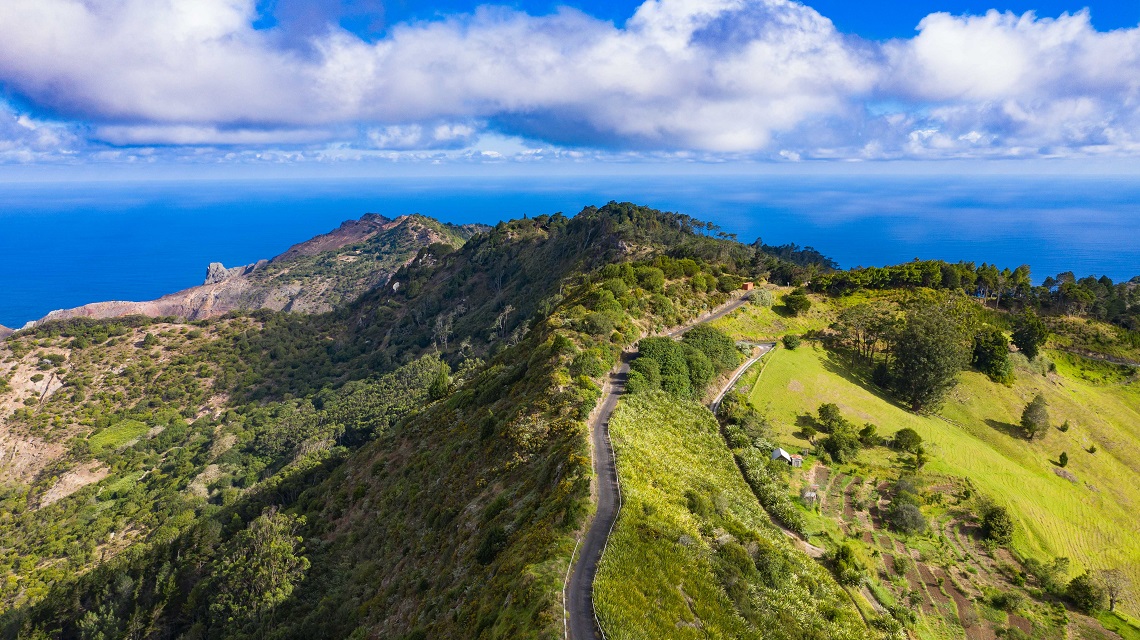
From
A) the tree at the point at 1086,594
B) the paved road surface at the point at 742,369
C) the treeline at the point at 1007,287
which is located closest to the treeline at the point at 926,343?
the treeline at the point at 1007,287

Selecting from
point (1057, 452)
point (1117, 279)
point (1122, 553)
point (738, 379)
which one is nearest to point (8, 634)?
point (738, 379)

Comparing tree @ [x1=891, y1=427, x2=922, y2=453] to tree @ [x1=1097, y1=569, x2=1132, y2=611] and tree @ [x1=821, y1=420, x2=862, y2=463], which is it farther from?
tree @ [x1=1097, y1=569, x2=1132, y2=611]

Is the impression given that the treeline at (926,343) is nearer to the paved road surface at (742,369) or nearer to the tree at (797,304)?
the tree at (797,304)

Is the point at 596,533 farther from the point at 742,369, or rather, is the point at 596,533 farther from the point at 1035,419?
the point at 1035,419

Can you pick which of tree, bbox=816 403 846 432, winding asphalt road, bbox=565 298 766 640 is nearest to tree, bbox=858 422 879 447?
tree, bbox=816 403 846 432

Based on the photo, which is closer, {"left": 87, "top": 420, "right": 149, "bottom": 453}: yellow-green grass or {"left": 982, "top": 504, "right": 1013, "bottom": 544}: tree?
{"left": 982, "top": 504, "right": 1013, "bottom": 544}: tree
